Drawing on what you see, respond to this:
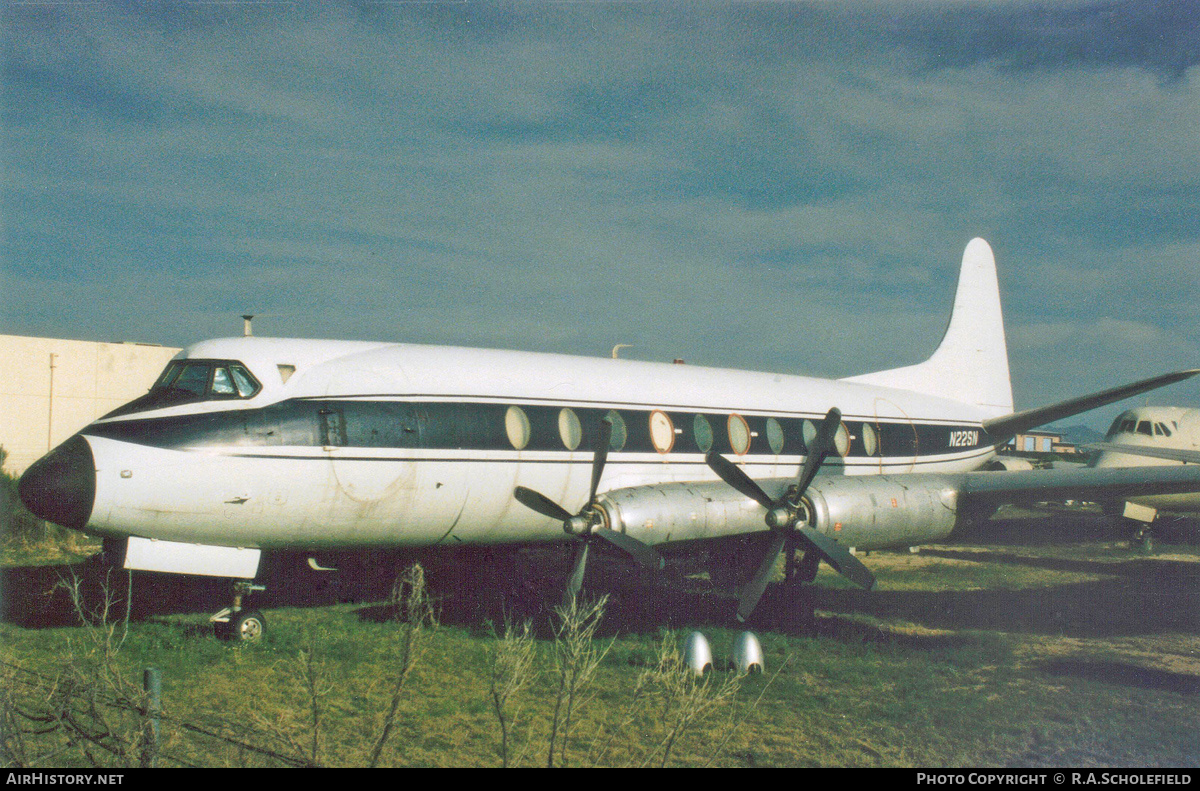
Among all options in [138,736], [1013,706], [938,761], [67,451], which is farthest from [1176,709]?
[67,451]

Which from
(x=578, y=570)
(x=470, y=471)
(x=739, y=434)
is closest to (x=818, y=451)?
(x=739, y=434)

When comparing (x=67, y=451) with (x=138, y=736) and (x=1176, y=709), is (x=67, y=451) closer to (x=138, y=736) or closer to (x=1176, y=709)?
(x=138, y=736)

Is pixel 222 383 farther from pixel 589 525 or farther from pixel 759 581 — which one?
pixel 759 581

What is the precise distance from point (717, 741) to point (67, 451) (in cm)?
808

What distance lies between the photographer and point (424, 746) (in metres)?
7.94

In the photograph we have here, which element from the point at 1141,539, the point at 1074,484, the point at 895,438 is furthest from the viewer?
the point at 1141,539

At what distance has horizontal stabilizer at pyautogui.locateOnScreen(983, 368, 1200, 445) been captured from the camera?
15.0 meters

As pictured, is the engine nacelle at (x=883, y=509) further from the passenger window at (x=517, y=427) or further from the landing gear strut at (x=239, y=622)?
the landing gear strut at (x=239, y=622)

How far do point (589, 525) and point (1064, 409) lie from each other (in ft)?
38.8

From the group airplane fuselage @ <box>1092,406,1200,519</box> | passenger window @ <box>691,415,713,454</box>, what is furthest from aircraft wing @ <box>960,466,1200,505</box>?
airplane fuselage @ <box>1092,406,1200,519</box>

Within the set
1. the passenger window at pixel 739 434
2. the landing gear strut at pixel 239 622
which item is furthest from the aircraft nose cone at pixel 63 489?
the passenger window at pixel 739 434

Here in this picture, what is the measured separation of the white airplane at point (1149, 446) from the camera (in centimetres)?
2189

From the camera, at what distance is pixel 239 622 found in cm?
1112

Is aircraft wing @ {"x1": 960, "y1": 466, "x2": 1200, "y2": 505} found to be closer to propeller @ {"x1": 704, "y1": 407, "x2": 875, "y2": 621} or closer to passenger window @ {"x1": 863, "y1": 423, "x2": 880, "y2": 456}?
passenger window @ {"x1": 863, "y1": 423, "x2": 880, "y2": 456}
